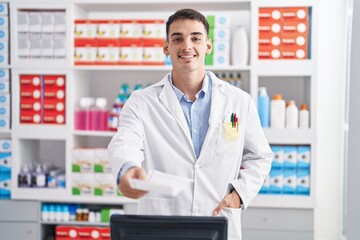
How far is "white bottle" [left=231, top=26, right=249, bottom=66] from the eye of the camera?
12.8ft

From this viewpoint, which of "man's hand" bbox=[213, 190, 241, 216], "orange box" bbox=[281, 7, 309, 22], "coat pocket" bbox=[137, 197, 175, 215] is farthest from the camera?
"orange box" bbox=[281, 7, 309, 22]

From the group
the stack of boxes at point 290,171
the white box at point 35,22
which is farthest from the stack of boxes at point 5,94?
the stack of boxes at point 290,171

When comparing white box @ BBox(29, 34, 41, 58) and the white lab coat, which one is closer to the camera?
the white lab coat

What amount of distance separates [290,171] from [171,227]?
2684 mm

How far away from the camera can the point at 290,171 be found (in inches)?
152

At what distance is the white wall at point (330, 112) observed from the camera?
13.9 ft

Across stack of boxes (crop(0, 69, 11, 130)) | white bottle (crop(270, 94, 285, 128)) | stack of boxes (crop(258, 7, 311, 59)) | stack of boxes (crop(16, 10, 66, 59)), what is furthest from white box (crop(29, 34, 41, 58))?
white bottle (crop(270, 94, 285, 128))

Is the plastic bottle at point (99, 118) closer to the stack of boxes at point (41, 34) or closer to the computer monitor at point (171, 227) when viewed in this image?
the stack of boxes at point (41, 34)

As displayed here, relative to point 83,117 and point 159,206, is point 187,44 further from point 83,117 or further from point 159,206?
point 83,117

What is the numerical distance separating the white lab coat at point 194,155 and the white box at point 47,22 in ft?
7.09

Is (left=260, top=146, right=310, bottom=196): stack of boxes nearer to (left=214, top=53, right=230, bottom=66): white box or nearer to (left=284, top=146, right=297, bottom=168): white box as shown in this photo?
(left=284, top=146, right=297, bottom=168): white box

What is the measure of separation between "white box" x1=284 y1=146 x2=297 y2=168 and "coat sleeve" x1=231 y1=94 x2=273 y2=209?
1.79 metres

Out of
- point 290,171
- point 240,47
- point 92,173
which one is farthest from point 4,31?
point 290,171

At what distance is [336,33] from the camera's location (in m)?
4.23
